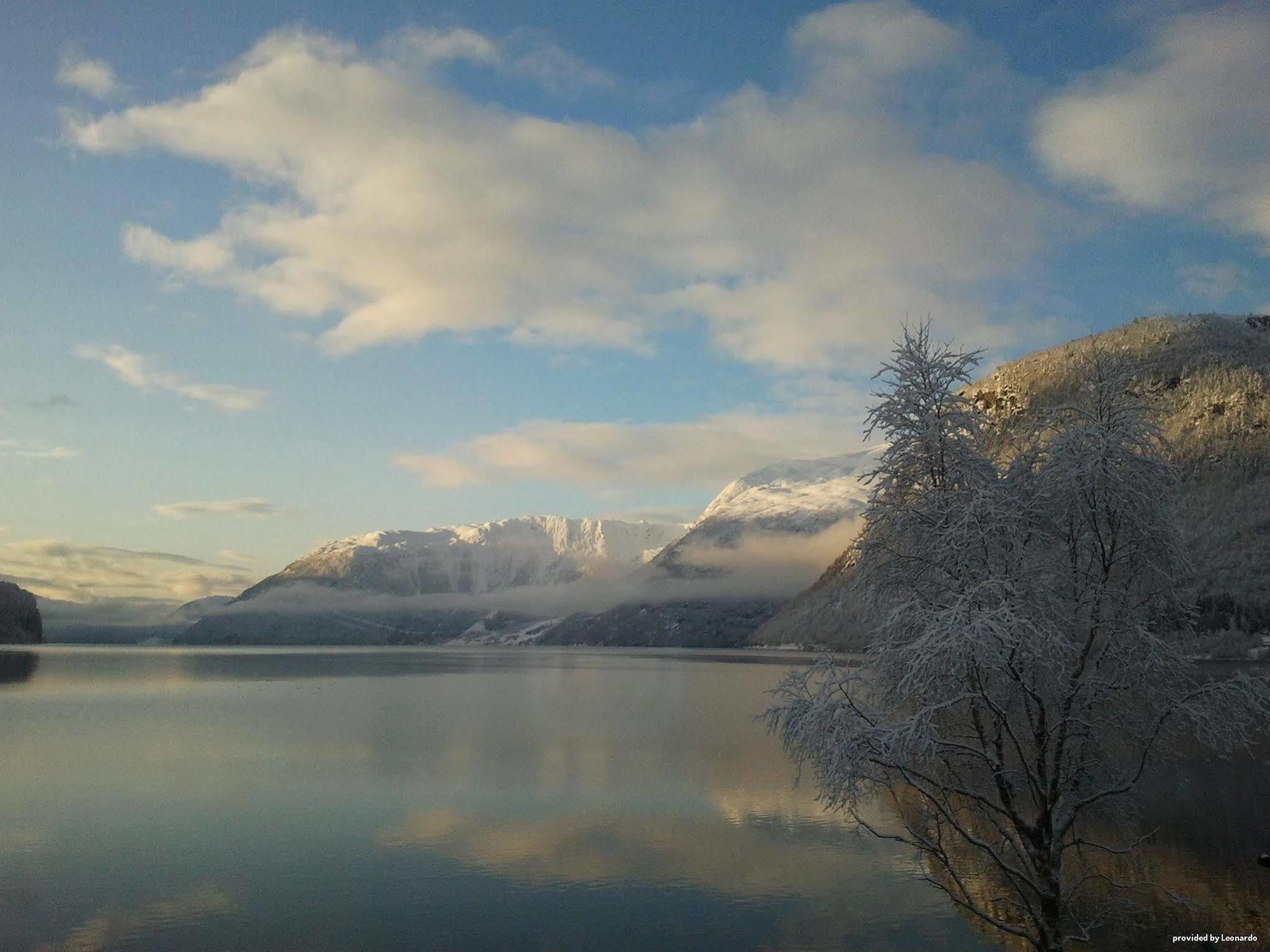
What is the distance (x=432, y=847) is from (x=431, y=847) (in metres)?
0.07

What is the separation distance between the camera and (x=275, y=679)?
143000 millimetres

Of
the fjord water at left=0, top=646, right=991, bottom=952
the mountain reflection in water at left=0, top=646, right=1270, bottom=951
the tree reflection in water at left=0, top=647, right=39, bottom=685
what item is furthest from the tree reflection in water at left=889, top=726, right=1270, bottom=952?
the tree reflection in water at left=0, top=647, right=39, bottom=685

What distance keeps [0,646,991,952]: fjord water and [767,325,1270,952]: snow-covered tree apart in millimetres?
7755

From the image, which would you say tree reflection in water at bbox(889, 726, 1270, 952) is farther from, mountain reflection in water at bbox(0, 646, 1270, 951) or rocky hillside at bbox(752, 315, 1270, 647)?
rocky hillside at bbox(752, 315, 1270, 647)

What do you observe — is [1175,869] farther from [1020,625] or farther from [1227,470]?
[1227,470]

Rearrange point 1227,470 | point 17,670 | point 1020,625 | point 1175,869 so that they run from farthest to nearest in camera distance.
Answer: point 1227,470 → point 17,670 → point 1175,869 → point 1020,625

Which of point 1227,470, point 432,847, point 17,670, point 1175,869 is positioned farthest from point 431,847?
point 1227,470

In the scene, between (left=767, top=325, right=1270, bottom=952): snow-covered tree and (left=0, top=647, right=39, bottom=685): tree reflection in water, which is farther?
(left=0, top=647, right=39, bottom=685): tree reflection in water

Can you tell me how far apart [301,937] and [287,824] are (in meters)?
13.8

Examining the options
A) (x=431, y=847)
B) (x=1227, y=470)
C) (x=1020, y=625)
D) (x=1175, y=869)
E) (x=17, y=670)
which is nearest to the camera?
(x=1020, y=625)

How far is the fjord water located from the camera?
22547mm

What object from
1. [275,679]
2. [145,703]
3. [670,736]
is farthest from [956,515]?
[275,679]

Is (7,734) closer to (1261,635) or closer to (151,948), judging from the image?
(151,948)

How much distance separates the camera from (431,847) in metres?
31.0
